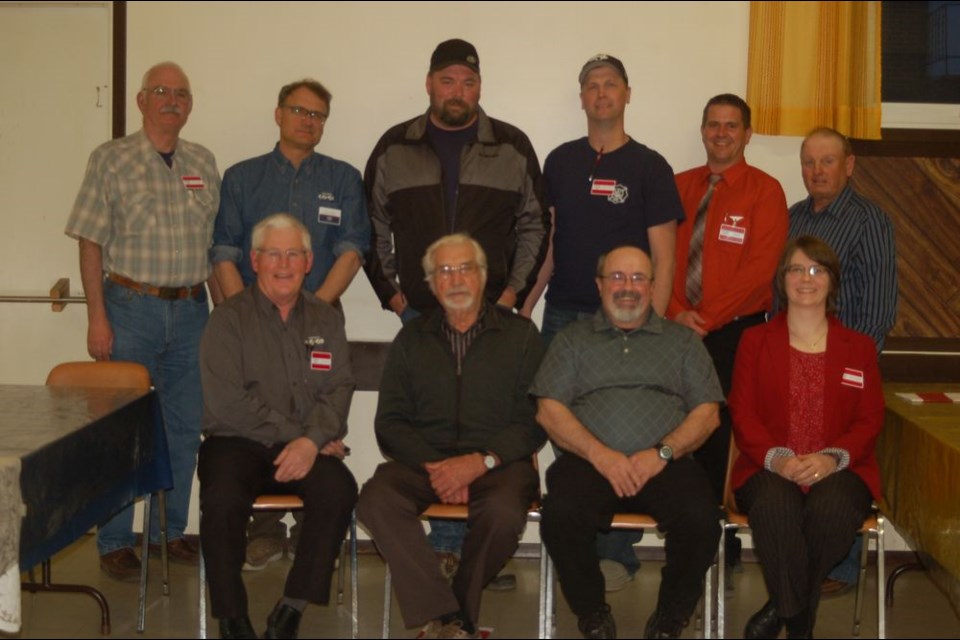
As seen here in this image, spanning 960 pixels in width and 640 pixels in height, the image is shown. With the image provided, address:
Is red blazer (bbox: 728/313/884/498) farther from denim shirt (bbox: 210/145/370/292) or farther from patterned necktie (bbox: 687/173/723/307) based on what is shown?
denim shirt (bbox: 210/145/370/292)

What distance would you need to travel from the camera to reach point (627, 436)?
10.9ft

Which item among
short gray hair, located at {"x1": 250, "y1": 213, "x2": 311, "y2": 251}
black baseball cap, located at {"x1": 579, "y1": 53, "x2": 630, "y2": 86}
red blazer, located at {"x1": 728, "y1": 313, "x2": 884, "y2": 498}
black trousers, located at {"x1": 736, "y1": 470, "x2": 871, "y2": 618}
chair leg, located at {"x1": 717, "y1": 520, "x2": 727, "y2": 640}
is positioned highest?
black baseball cap, located at {"x1": 579, "y1": 53, "x2": 630, "y2": 86}

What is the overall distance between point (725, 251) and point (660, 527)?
120 centimetres

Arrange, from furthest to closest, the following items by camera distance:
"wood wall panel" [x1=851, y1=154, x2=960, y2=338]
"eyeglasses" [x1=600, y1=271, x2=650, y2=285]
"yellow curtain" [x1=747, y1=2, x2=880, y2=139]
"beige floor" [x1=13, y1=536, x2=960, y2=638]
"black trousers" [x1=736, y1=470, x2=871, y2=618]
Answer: "wood wall panel" [x1=851, y1=154, x2=960, y2=338]
"yellow curtain" [x1=747, y1=2, x2=880, y2=139]
"beige floor" [x1=13, y1=536, x2=960, y2=638]
"eyeglasses" [x1=600, y1=271, x2=650, y2=285]
"black trousers" [x1=736, y1=470, x2=871, y2=618]

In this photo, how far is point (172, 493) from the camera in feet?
13.7

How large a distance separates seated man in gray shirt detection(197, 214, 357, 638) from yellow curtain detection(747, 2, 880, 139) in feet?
6.78

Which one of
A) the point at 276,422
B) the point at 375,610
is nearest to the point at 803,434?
the point at 375,610

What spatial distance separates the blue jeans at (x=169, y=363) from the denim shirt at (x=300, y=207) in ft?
0.92

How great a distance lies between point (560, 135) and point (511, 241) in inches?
28.7

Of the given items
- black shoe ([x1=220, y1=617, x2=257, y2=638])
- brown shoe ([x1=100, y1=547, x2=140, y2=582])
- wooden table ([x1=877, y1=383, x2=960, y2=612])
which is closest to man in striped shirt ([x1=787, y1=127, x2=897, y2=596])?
wooden table ([x1=877, y1=383, x2=960, y2=612])

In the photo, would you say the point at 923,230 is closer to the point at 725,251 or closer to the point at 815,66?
the point at 815,66

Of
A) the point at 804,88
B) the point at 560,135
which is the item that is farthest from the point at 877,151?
the point at 560,135

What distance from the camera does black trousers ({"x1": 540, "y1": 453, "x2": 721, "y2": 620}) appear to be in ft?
10.4

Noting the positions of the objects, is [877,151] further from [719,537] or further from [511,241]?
[719,537]
